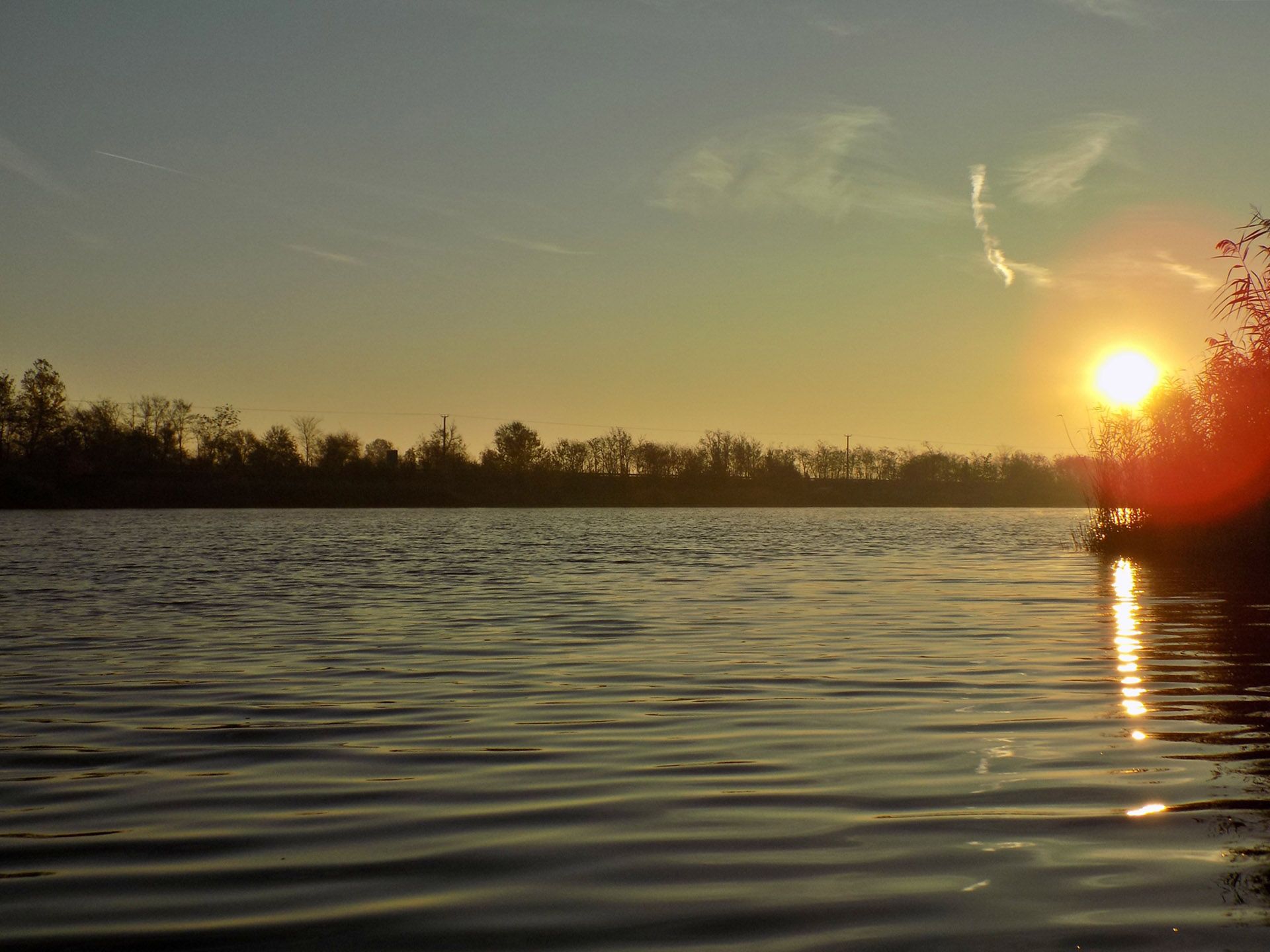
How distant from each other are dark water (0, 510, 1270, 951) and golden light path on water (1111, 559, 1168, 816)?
0.09m

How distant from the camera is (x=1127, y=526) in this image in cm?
3145

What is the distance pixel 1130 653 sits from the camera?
13234 millimetres

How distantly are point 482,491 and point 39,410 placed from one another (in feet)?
165

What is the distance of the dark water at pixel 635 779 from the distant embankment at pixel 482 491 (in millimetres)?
102415

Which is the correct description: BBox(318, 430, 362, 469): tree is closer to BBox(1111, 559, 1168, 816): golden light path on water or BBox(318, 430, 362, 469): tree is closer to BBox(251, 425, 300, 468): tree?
BBox(251, 425, 300, 468): tree

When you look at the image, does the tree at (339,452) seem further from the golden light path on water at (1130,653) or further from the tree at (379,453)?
the golden light path on water at (1130,653)

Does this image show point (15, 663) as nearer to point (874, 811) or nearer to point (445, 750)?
point (445, 750)

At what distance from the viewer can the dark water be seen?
14.7 ft

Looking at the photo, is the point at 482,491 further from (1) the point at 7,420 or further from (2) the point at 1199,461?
(2) the point at 1199,461

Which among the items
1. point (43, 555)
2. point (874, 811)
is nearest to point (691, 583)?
point (874, 811)

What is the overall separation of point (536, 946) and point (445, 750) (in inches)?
148

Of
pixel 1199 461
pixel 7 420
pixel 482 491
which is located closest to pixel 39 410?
pixel 7 420

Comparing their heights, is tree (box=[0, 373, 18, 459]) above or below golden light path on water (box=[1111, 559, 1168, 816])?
above

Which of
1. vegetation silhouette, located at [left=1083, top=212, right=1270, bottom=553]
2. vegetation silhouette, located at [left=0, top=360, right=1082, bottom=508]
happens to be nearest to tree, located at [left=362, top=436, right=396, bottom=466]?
vegetation silhouette, located at [left=0, top=360, right=1082, bottom=508]
